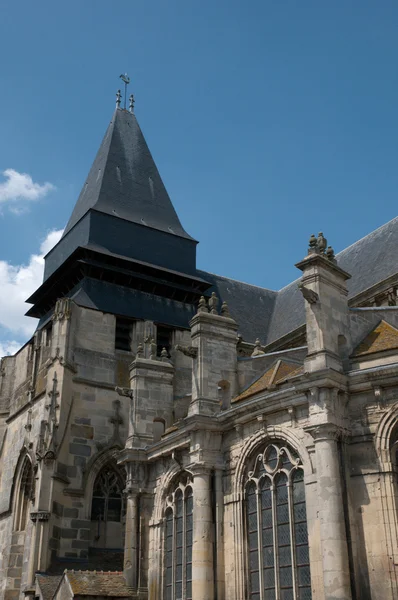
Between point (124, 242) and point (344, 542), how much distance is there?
16612 millimetres

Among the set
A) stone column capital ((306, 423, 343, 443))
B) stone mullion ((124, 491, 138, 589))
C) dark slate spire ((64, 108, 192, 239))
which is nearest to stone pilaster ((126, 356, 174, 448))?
stone mullion ((124, 491, 138, 589))

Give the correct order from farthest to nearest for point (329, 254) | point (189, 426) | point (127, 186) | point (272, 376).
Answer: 1. point (127, 186)
2. point (272, 376)
3. point (189, 426)
4. point (329, 254)

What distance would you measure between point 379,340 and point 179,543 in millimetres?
5943

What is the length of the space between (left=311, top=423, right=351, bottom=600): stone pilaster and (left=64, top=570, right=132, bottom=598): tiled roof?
5937 millimetres

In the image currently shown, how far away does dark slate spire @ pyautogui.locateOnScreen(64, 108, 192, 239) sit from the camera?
26578 mm

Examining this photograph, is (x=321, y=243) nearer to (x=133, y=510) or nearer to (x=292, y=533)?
(x=292, y=533)

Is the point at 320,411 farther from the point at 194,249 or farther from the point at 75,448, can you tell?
the point at 194,249

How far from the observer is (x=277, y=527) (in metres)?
11.8

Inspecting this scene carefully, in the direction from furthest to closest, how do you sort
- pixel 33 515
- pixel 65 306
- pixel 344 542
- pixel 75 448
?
1. pixel 65 306
2. pixel 75 448
3. pixel 33 515
4. pixel 344 542

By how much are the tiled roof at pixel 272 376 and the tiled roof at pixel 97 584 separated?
4.71m

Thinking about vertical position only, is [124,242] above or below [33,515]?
above

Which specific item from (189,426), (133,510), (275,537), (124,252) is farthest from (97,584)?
(124,252)

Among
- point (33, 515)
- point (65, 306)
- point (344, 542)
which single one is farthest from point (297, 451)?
point (65, 306)

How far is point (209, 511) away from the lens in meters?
13.0
